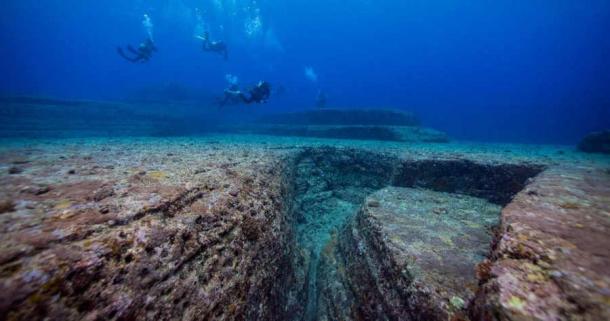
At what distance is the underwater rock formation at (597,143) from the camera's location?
10.5 metres

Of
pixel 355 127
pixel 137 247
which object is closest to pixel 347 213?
pixel 137 247

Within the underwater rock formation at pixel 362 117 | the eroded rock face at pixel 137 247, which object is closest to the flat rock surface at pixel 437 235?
the eroded rock face at pixel 137 247

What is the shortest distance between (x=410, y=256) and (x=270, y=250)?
5.30ft

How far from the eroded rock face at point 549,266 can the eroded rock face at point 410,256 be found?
0.81 m

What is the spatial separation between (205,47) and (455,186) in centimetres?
1597

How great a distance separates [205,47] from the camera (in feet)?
52.2

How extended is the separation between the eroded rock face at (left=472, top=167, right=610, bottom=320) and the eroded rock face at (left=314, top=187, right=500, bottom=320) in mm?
808

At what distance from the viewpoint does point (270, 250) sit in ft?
10.2

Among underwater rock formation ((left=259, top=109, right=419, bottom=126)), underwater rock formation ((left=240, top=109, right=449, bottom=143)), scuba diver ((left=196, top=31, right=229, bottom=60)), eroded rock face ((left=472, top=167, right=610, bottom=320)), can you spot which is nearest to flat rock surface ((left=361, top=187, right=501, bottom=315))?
eroded rock face ((left=472, top=167, right=610, bottom=320))

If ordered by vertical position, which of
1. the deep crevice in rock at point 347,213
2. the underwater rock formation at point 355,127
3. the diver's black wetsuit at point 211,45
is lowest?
the deep crevice in rock at point 347,213

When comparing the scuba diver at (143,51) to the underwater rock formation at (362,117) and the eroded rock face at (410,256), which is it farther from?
the eroded rock face at (410,256)

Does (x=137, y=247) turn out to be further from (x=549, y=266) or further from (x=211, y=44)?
(x=211, y=44)

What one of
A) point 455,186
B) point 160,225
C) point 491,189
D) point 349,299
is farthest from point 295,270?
point 491,189

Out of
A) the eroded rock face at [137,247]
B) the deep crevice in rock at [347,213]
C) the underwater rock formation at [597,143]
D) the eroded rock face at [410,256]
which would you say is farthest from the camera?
the underwater rock formation at [597,143]
